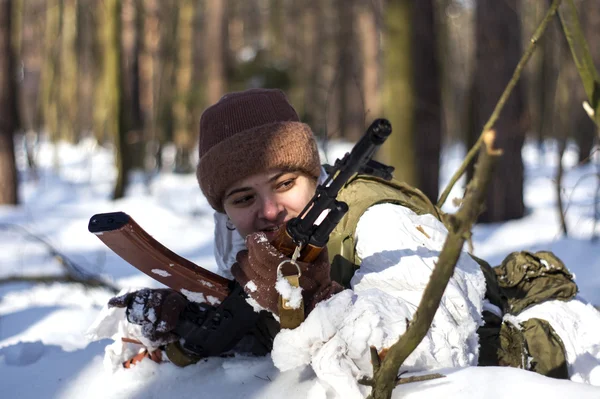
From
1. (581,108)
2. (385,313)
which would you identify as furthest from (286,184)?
(581,108)

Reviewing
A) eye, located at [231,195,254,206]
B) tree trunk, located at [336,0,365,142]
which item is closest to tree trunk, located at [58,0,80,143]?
tree trunk, located at [336,0,365,142]

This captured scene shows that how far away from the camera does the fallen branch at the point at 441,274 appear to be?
102cm

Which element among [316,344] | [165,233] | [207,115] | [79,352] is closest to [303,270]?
[316,344]

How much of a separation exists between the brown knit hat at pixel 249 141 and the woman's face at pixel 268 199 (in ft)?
0.08

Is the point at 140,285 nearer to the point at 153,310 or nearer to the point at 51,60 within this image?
the point at 153,310

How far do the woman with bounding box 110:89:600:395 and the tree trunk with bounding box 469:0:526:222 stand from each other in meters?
3.44

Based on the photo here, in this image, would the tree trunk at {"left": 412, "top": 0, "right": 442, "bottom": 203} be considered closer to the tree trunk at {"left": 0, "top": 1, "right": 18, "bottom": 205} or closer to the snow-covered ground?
the snow-covered ground

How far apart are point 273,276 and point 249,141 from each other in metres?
0.58

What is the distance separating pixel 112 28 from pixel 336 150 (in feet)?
Answer: 22.7

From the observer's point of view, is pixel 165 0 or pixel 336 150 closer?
pixel 336 150

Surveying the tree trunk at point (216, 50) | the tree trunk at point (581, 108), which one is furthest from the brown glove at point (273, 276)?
the tree trunk at point (216, 50)

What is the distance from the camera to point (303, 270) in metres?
1.44

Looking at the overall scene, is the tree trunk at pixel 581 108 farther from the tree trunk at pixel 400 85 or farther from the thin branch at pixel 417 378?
the thin branch at pixel 417 378

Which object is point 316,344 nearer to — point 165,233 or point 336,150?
point 165,233
